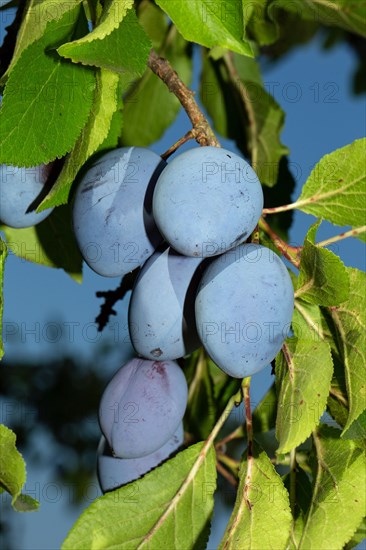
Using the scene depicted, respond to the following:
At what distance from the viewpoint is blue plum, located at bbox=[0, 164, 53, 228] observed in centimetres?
131

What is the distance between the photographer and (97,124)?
1.10 metres

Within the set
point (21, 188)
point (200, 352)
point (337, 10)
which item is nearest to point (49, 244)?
point (21, 188)

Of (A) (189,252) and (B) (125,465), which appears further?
(B) (125,465)

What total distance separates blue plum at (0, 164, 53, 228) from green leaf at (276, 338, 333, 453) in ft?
1.52

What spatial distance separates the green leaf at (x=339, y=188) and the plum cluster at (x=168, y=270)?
0.22 metres

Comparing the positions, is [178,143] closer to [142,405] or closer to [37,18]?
[37,18]

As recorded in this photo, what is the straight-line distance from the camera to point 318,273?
3.69 feet

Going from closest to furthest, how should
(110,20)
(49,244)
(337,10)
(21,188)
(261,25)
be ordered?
(110,20), (21,188), (49,244), (337,10), (261,25)

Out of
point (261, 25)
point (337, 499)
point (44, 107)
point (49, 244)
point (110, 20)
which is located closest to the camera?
point (110, 20)

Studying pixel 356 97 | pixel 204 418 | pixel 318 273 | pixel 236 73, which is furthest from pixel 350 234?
pixel 356 97

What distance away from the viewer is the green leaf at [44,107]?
42.5 inches

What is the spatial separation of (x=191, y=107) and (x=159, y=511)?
0.60 metres

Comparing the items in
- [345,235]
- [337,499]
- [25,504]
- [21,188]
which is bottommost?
[337,499]

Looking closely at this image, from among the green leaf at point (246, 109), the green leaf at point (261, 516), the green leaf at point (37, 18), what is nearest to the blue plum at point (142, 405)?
the green leaf at point (261, 516)
